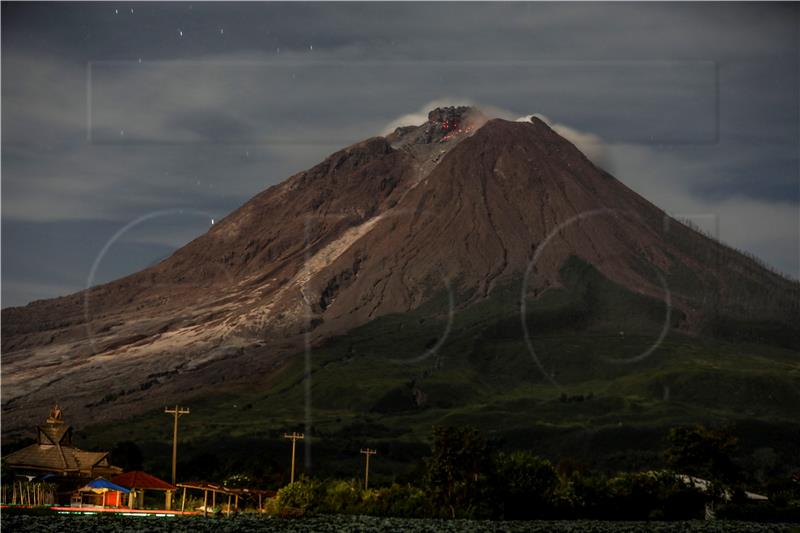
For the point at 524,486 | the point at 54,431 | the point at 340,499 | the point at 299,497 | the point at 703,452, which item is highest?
the point at 54,431

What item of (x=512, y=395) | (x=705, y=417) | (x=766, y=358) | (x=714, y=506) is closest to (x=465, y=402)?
(x=512, y=395)

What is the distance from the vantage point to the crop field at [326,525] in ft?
150

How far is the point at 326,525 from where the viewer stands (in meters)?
51.0

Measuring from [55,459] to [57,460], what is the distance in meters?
0.26

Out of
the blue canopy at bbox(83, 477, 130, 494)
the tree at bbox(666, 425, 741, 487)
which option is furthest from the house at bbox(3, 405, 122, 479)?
the tree at bbox(666, 425, 741, 487)

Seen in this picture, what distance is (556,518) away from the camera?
62156mm

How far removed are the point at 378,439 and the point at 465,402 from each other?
2564 cm

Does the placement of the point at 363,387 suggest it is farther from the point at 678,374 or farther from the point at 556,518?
the point at 556,518

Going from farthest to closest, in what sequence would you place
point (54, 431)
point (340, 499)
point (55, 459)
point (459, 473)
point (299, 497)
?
Answer: point (54, 431), point (55, 459), point (340, 499), point (459, 473), point (299, 497)

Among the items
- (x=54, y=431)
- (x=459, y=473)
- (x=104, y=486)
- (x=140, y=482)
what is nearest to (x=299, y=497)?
(x=459, y=473)

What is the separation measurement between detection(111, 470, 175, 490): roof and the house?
32.4ft

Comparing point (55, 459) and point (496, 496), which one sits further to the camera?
point (55, 459)

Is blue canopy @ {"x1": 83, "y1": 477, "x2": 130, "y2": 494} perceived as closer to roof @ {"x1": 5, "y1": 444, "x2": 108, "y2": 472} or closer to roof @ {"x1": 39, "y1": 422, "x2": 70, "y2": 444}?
roof @ {"x1": 5, "y1": 444, "x2": 108, "y2": 472}

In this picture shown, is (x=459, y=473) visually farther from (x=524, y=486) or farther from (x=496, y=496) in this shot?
(x=524, y=486)
